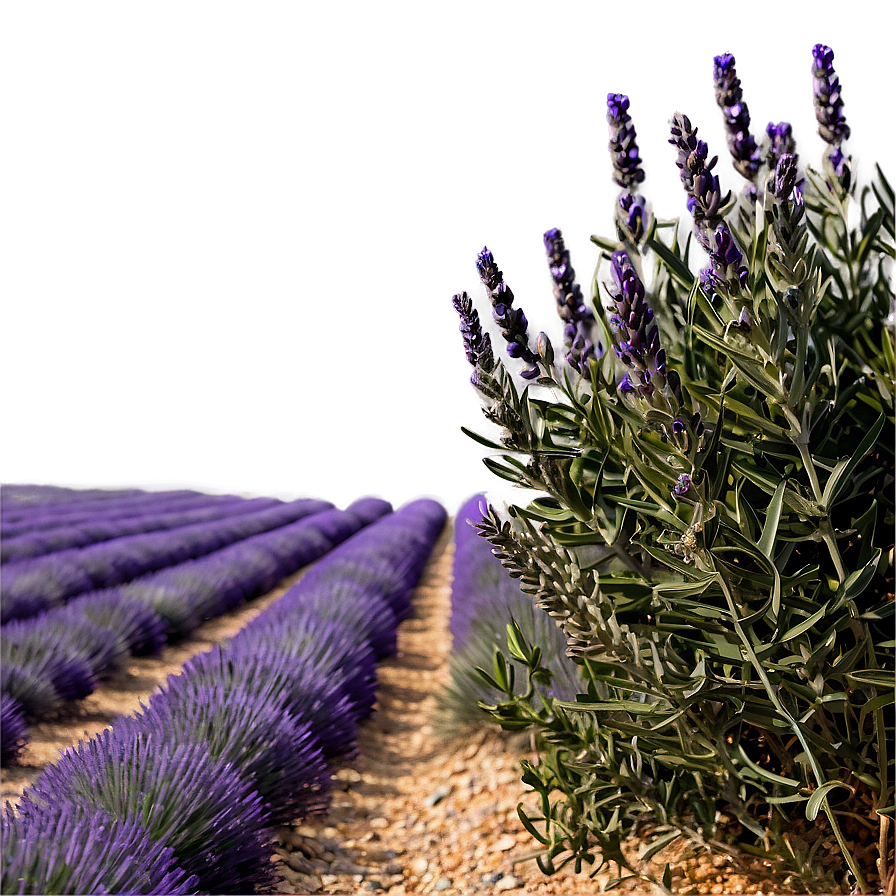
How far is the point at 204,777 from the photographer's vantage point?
1.86 meters

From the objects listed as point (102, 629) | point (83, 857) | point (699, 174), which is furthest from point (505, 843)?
point (102, 629)

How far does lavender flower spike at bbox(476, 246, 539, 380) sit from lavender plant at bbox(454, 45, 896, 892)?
10mm

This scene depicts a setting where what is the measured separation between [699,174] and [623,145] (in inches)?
11.3

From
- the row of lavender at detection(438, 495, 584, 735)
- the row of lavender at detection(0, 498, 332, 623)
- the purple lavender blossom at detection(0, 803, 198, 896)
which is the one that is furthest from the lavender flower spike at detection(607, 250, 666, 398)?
the row of lavender at detection(0, 498, 332, 623)

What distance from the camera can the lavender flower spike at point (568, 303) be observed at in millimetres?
1525

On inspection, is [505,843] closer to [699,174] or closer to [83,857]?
[83,857]

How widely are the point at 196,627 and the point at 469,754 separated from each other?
3395mm

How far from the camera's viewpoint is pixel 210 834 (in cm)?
175

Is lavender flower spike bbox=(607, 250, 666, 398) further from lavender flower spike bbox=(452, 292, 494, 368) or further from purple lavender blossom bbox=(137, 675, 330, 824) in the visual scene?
purple lavender blossom bbox=(137, 675, 330, 824)

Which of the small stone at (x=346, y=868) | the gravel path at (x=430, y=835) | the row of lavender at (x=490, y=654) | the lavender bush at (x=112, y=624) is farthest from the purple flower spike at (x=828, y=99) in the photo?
the lavender bush at (x=112, y=624)

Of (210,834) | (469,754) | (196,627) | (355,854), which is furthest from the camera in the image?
(196,627)

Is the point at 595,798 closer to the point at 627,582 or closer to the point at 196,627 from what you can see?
the point at 627,582

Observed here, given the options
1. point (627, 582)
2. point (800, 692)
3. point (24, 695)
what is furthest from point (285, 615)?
point (800, 692)

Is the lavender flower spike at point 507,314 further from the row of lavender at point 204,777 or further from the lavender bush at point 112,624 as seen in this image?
the lavender bush at point 112,624
